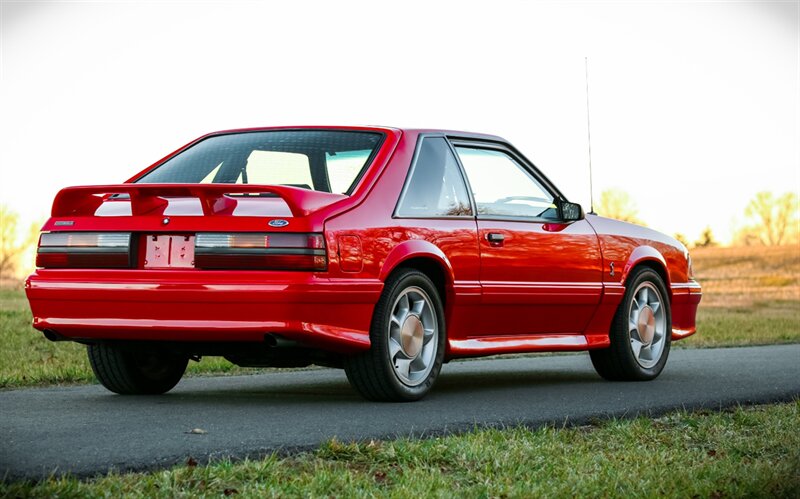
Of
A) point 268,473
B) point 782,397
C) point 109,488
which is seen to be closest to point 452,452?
point 268,473

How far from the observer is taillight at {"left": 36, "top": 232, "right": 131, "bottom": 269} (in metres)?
7.01

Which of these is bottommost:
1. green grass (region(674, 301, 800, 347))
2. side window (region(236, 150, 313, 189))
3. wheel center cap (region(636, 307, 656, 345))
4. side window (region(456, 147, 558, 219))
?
green grass (region(674, 301, 800, 347))

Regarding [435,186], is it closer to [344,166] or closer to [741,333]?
[344,166]

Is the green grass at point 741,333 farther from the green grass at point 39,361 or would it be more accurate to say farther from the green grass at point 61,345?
the green grass at point 39,361

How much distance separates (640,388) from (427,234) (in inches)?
88.8

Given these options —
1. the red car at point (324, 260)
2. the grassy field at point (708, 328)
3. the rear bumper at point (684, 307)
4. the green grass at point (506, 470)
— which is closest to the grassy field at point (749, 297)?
the grassy field at point (708, 328)

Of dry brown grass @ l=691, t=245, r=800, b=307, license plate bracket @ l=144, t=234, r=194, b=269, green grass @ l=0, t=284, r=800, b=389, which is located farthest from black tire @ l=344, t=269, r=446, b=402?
dry brown grass @ l=691, t=245, r=800, b=307

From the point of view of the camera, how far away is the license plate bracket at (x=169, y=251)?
687cm

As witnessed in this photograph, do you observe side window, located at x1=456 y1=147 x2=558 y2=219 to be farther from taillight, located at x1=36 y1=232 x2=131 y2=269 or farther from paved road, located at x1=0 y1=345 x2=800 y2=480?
taillight, located at x1=36 y1=232 x2=131 y2=269

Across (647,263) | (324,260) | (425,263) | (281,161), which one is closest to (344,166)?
(281,161)

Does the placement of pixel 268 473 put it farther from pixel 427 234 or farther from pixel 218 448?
pixel 427 234

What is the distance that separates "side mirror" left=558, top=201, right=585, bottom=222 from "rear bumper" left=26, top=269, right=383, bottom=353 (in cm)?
218

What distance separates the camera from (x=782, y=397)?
328 inches

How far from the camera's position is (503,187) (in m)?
8.59
